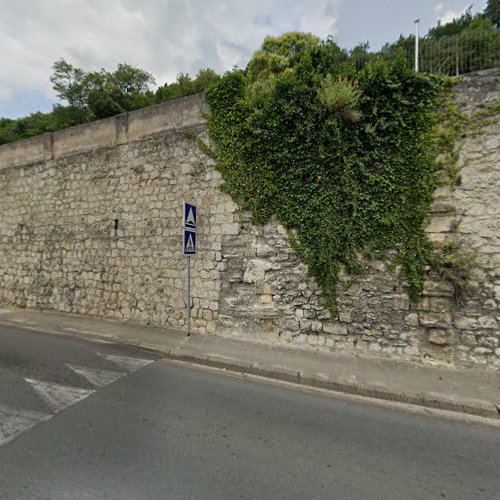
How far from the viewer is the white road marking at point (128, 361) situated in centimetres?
459

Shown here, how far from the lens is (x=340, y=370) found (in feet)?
14.3

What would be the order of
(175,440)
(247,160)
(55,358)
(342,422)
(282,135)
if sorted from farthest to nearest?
(247,160) < (282,135) < (55,358) < (342,422) < (175,440)

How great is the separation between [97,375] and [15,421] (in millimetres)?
1219

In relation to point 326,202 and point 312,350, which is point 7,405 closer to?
point 312,350

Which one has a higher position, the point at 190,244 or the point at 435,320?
the point at 190,244

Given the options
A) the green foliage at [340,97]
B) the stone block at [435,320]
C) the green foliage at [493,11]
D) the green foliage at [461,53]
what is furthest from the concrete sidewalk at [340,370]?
the green foliage at [493,11]

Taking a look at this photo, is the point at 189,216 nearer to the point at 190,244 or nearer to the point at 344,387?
the point at 190,244

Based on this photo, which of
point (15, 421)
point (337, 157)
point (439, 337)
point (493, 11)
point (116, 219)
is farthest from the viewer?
point (493, 11)

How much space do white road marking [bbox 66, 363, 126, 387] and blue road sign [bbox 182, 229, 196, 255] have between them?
2469mm

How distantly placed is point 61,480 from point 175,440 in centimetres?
94

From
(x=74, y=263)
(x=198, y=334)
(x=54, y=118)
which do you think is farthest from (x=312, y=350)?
(x=54, y=118)

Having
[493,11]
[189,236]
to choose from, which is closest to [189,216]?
[189,236]

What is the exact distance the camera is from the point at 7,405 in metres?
3.34

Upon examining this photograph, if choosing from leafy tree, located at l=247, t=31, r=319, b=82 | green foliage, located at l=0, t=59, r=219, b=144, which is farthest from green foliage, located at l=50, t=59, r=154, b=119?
leafy tree, located at l=247, t=31, r=319, b=82
